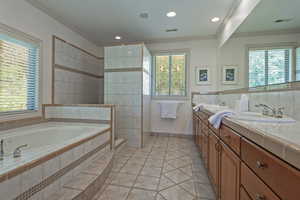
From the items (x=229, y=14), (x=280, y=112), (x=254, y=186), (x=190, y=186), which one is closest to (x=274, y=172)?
(x=254, y=186)

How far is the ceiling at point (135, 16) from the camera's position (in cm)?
222

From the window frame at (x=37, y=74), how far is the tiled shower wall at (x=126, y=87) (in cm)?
114

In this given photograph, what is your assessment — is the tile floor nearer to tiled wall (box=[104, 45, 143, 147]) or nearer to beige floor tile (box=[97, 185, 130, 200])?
beige floor tile (box=[97, 185, 130, 200])

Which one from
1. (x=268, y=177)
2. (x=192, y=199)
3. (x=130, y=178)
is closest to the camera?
(x=268, y=177)

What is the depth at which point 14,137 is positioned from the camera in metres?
1.78

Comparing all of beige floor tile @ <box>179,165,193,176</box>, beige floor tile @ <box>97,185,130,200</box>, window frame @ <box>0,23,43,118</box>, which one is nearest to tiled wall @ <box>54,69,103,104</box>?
window frame @ <box>0,23,43,118</box>

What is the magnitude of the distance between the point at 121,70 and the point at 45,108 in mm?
1569

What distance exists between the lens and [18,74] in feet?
6.79

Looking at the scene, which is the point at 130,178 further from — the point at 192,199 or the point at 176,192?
the point at 192,199

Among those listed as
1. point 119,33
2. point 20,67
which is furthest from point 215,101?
point 20,67

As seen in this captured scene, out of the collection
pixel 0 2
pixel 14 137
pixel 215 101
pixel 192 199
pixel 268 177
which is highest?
pixel 0 2

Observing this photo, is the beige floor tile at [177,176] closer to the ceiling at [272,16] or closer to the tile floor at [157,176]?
the tile floor at [157,176]

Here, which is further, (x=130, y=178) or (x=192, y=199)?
(x=130, y=178)

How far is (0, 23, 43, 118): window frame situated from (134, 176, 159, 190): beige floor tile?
200 centimetres
